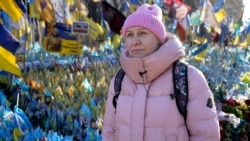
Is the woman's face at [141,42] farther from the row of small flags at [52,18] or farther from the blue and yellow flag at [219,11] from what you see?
the blue and yellow flag at [219,11]

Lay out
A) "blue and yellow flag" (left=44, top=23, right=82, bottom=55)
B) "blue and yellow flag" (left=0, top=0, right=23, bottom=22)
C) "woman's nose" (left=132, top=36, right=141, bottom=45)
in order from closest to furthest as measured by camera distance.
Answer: "woman's nose" (left=132, top=36, right=141, bottom=45), "blue and yellow flag" (left=0, top=0, right=23, bottom=22), "blue and yellow flag" (left=44, top=23, right=82, bottom=55)

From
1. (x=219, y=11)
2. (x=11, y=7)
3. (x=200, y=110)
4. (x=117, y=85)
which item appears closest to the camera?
(x=200, y=110)

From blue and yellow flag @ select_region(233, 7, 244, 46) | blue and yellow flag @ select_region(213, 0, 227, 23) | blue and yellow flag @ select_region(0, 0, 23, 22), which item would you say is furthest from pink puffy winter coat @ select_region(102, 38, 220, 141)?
blue and yellow flag @ select_region(233, 7, 244, 46)

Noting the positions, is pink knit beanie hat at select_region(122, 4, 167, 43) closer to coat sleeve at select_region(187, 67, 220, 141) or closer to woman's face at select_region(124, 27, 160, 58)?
woman's face at select_region(124, 27, 160, 58)

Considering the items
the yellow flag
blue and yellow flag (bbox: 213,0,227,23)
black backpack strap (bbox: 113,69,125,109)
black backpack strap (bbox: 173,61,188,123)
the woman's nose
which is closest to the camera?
black backpack strap (bbox: 173,61,188,123)

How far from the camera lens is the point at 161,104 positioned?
2.37m

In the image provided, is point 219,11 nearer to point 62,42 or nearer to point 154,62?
point 62,42

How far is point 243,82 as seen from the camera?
10.1 metres

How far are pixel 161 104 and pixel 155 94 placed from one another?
66mm

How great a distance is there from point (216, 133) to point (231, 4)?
139 ft

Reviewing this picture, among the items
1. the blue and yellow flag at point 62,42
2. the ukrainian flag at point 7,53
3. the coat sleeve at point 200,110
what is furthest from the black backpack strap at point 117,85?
the blue and yellow flag at point 62,42

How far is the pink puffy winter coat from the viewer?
2336 mm

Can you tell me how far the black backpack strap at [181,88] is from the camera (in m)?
2.32

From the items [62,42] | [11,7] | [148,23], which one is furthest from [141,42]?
[62,42]
